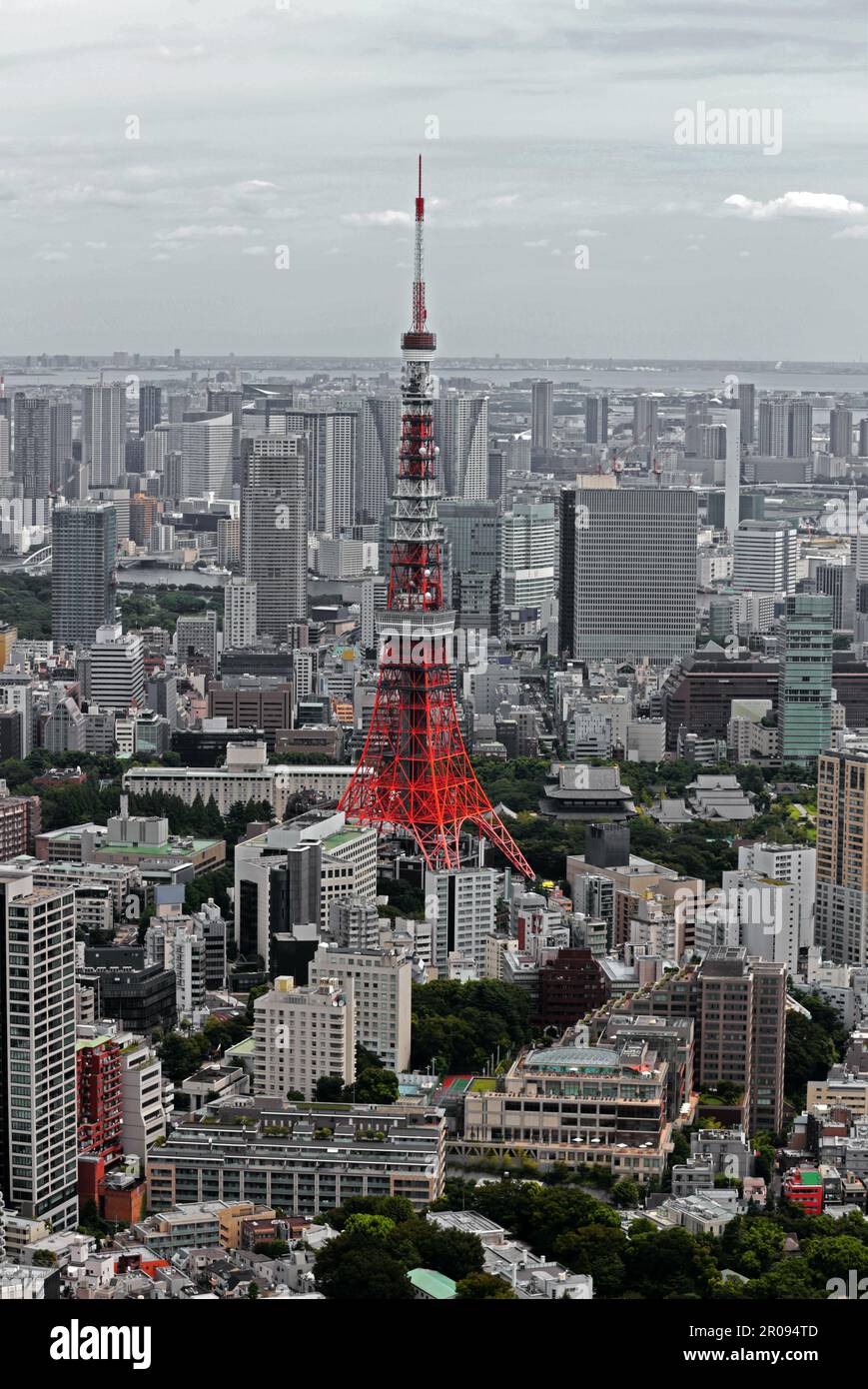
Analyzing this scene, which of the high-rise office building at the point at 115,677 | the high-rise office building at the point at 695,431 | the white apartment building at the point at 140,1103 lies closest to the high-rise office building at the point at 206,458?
the high-rise office building at the point at 695,431

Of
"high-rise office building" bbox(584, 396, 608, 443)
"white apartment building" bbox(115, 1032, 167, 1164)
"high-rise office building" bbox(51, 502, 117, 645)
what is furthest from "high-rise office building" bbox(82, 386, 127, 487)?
"white apartment building" bbox(115, 1032, 167, 1164)

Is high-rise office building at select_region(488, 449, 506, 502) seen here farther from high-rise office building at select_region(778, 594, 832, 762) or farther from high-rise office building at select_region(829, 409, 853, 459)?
high-rise office building at select_region(778, 594, 832, 762)

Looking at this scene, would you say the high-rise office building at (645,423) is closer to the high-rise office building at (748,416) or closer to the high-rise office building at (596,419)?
the high-rise office building at (596,419)

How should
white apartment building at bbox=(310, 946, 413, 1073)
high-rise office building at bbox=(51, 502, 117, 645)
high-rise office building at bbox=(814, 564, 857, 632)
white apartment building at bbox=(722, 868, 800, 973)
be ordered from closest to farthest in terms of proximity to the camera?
1. white apartment building at bbox=(310, 946, 413, 1073)
2. white apartment building at bbox=(722, 868, 800, 973)
3. high-rise office building at bbox=(51, 502, 117, 645)
4. high-rise office building at bbox=(814, 564, 857, 632)

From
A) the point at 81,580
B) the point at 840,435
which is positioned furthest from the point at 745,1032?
the point at 840,435

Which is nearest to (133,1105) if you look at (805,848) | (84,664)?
(805,848)

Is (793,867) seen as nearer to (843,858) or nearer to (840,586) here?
(843,858)
